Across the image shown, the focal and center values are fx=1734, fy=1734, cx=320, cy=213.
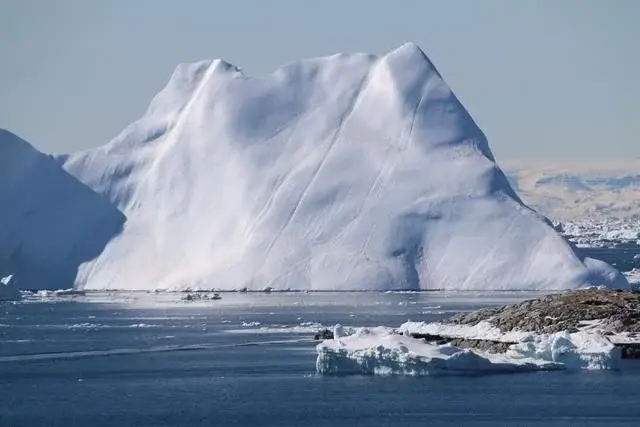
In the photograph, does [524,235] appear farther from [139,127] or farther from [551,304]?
[551,304]

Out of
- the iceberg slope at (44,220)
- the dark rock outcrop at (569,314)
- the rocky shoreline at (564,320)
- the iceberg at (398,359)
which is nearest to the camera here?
the iceberg at (398,359)

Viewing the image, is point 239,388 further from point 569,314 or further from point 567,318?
point 569,314

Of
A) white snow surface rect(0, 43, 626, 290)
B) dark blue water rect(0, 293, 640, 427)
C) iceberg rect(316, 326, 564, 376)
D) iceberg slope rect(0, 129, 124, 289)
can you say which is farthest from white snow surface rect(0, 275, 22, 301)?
iceberg rect(316, 326, 564, 376)

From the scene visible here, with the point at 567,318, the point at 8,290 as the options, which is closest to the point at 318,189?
the point at 8,290

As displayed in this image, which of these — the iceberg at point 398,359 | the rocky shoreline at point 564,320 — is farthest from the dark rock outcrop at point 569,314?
the iceberg at point 398,359

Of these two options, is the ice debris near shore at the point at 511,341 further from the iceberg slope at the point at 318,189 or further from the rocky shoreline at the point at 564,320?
the iceberg slope at the point at 318,189

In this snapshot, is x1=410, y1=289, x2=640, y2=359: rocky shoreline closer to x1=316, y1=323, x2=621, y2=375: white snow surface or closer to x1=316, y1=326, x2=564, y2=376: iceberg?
x1=316, y1=323, x2=621, y2=375: white snow surface

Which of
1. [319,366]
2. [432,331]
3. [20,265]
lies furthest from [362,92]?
[319,366]
